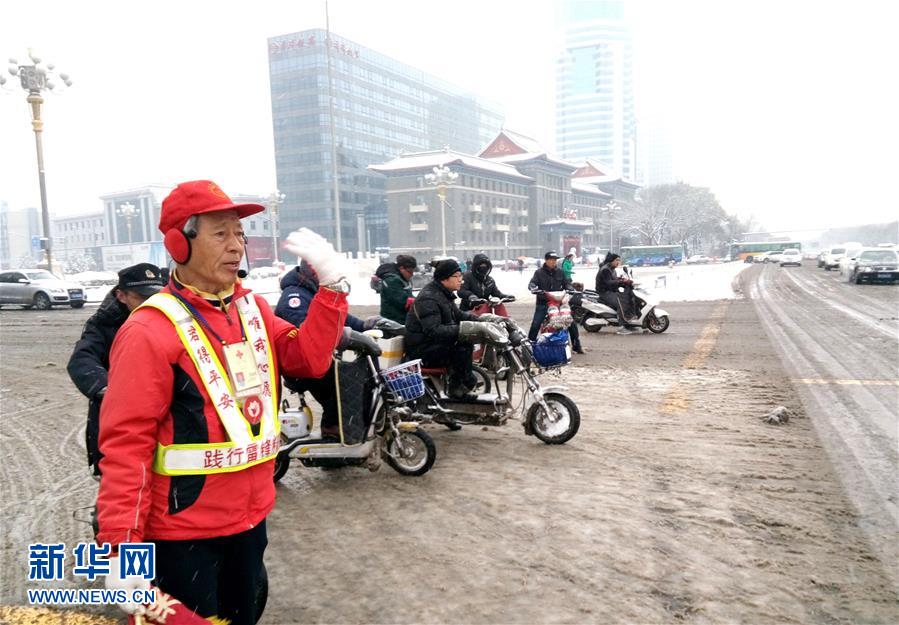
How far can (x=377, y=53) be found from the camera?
110000mm

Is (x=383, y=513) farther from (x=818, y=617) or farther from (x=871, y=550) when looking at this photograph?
(x=871, y=550)

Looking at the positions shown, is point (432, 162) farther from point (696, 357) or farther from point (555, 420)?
point (555, 420)

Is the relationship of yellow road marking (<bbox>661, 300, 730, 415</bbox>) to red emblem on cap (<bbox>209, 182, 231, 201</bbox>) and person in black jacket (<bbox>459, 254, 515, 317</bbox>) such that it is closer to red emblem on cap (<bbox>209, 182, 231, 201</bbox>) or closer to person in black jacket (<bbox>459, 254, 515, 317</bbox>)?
person in black jacket (<bbox>459, 254, 515, 317</bbox>)

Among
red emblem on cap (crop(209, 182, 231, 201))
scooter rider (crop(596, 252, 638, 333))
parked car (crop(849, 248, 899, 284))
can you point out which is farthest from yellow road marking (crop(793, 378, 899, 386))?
parked car (crop(849, 248, 899, 284))

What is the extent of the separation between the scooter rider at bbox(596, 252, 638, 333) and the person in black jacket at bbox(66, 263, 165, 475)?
441 inches

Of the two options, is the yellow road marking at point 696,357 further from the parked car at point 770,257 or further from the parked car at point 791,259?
the parked car at point 770,257

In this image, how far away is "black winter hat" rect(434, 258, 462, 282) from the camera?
5920 mm

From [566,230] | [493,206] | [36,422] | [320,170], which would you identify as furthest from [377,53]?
[36,422]

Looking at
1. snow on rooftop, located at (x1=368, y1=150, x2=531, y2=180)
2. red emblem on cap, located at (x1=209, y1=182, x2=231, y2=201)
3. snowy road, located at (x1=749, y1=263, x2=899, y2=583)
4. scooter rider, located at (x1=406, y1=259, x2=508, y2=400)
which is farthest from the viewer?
snow on rooftop, located at (x1=368, y1=150, x2=531, y2=180)

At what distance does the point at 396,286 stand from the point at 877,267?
89.5 ft

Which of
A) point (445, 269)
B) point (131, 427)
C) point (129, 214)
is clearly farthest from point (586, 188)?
point (131, 427)

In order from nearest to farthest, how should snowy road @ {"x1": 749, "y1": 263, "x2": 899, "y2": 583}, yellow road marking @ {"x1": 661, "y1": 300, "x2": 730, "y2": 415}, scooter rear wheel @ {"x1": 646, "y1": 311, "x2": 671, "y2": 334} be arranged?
snowy road @ {"x1": 749, "y1": 263, "x2": 899, "y2": 583} < yellow road marking @ {"x1": 661, "y1": 300, "x2": 730, "y2": 415} < scooter rear wheel @ {"x1": 646, "y1": 311, "x2": 671, "y2": 334}

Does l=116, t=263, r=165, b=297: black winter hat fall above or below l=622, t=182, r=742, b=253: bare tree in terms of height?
below

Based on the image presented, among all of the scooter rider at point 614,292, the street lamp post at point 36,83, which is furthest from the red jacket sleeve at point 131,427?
the street lamp post at point 36,83
